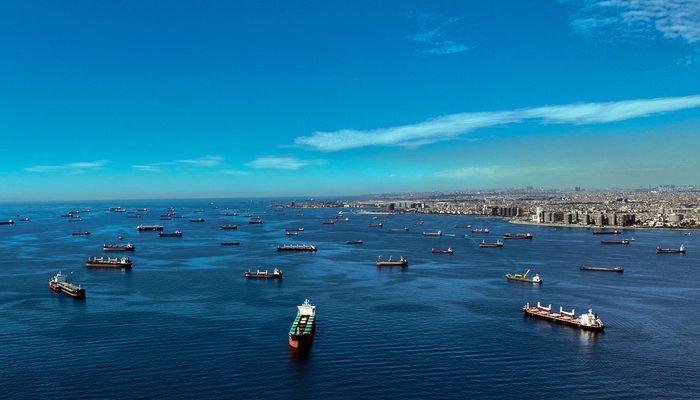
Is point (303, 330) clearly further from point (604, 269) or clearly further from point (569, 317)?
point (604, 269)

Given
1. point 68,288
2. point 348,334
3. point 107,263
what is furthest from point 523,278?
point 107,263

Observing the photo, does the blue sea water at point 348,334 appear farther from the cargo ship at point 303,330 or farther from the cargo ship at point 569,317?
the cargo ship at point 569,317

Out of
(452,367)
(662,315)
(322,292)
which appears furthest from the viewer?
(322,292)

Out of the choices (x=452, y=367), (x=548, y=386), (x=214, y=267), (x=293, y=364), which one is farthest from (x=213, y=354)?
(x=214, y=267)

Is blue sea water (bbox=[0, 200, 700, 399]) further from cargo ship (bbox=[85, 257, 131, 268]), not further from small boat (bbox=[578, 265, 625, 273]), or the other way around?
cargo ship (bbox=[85, 257, 131, 268])

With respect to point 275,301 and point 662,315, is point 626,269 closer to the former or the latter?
point 662,315

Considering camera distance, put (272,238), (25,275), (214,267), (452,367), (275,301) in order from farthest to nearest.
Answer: (272,238) → (214,267) → (25,275) → (275,301) → (452,367)

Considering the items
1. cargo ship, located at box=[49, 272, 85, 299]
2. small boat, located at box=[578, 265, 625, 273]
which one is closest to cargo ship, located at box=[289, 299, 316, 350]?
cargo ship, located at box=[49, 272, 85, 299]
